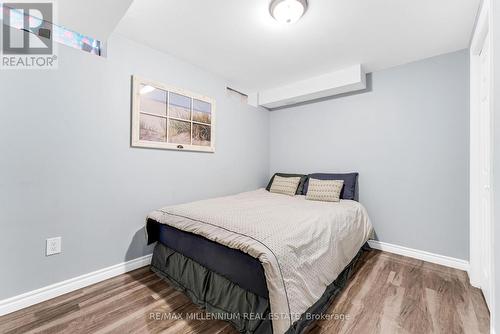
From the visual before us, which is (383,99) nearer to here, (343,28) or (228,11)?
(343,28)

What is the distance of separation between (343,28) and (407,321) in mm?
2402

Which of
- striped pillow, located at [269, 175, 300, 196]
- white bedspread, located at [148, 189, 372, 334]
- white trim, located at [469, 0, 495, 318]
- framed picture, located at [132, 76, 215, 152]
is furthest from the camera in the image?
striped pillow, located at [269, 175, 300, 196]

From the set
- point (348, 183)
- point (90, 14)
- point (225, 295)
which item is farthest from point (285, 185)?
point (90, 14)

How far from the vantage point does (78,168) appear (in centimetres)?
178

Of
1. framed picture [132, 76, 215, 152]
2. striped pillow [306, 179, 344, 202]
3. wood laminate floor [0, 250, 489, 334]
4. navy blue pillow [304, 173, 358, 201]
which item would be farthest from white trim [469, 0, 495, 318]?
framed picture [132, 76, 215, 152]

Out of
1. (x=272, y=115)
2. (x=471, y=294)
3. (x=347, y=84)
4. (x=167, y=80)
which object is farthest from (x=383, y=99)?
(x=167, y=80)

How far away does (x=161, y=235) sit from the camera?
2.02 metres

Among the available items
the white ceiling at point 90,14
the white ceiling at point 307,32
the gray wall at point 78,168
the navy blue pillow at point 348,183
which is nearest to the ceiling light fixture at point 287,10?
the white ceiling at point 307,32

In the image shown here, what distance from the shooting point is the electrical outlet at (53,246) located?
1.64 m

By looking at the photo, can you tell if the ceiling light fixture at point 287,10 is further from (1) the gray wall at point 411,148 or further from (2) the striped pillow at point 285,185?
(2) the striped pillow at point 285,185

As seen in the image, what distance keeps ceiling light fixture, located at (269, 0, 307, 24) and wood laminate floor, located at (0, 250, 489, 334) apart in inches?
90.2

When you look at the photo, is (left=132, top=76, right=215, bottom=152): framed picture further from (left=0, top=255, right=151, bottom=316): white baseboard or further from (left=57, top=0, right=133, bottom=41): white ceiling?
(left=0, top=255, right=151, bottom=316): white baseboard
